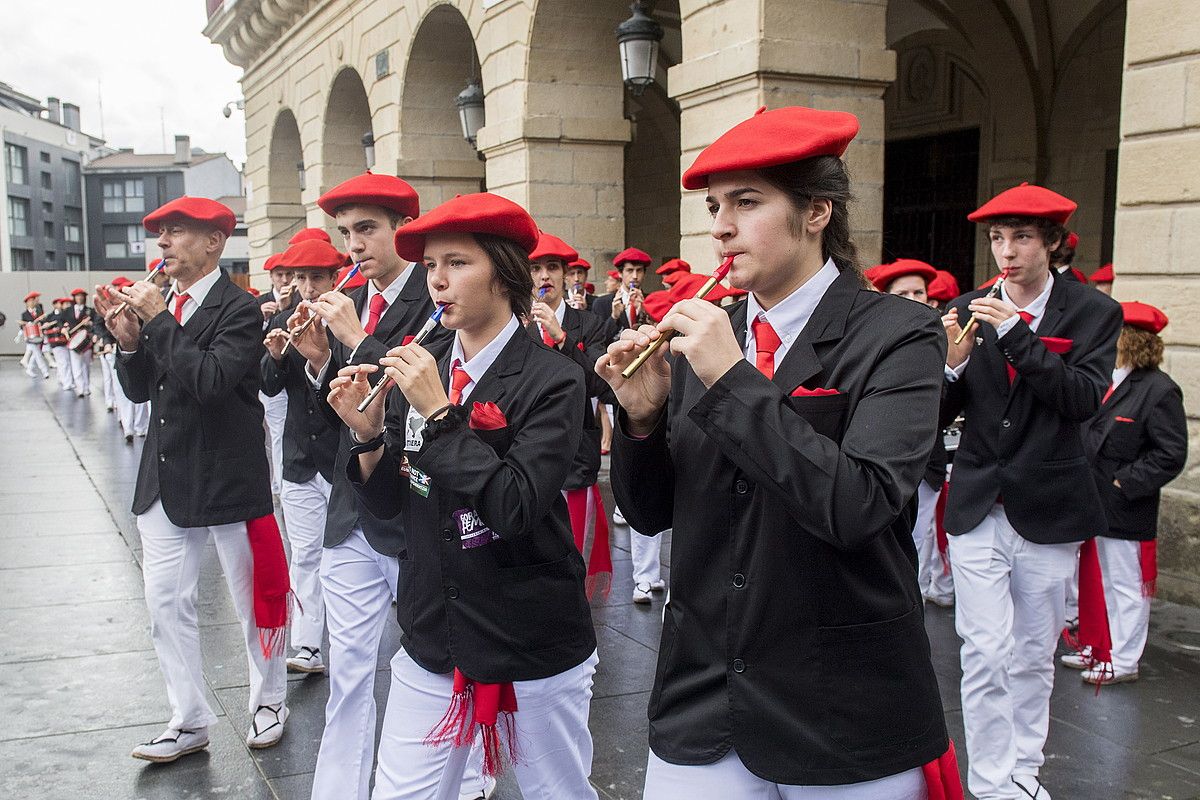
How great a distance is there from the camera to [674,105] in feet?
65.8

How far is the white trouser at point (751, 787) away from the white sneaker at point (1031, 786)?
209 centimetres

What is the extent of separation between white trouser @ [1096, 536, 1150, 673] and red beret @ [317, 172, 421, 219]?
3.68m

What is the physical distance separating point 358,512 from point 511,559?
109cm

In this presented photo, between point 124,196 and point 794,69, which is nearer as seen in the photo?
point 794,69

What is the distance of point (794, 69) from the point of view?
26.4 feet

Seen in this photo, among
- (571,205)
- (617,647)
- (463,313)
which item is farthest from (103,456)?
(463,313)

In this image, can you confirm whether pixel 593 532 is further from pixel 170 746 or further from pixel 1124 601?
pixel 1124 601

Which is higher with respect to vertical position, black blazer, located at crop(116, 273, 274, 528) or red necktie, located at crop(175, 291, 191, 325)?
red necktie, located at crop(175, 291, 191, 325)

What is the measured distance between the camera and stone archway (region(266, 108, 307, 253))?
77.2ft

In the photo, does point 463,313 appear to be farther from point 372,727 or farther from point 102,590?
point 102,590

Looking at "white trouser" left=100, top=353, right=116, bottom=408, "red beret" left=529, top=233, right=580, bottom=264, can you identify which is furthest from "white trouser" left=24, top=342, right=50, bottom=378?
"red beret" left=529, top=233, right=580, bottom=264

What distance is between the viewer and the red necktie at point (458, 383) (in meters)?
3.08

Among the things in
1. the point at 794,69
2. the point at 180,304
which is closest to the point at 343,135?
the point at 794,69

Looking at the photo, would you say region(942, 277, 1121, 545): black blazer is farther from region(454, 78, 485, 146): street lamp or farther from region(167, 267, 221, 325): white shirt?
region(454, 78, 485, 146): street lamp
